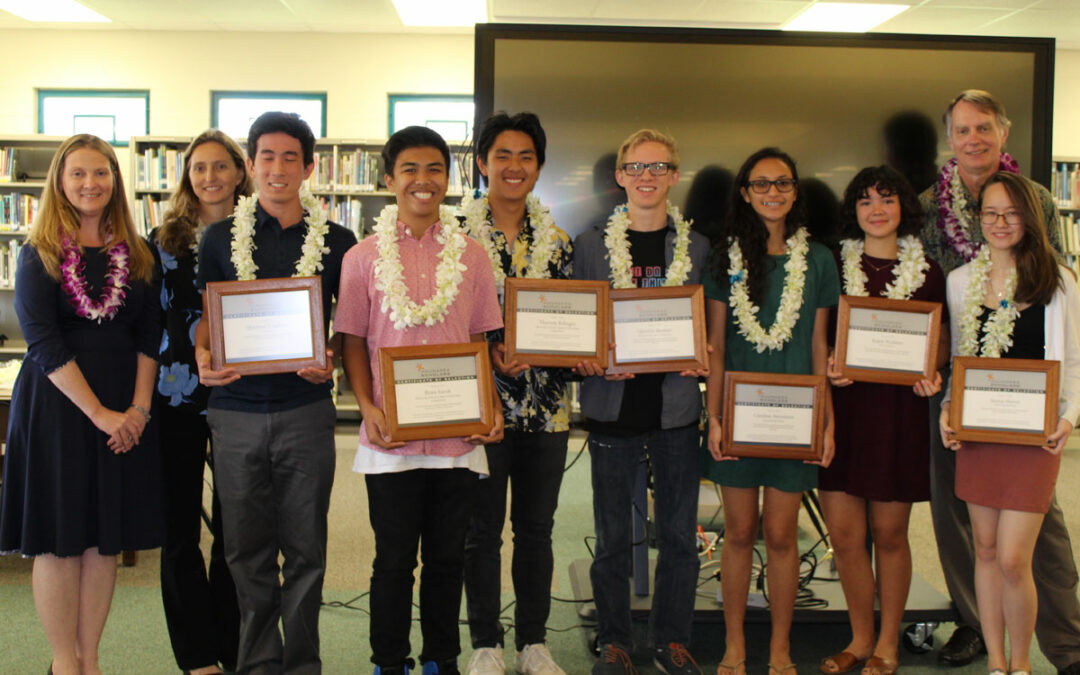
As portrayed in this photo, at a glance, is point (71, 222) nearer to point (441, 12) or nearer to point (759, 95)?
point (759, 95)

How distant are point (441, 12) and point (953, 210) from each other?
6.01 metres

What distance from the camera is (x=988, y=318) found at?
2.69m

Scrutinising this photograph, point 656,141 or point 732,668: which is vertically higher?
point 656,141

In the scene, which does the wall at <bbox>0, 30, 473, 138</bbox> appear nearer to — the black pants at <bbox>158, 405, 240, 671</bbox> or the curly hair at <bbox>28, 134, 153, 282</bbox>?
the curly hair at <bbox>28, 134, 153, 282</bbox>

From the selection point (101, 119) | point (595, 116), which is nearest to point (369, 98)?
point (101, 119)

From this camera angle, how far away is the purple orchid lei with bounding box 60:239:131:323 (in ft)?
7.88

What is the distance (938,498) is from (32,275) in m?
3.28

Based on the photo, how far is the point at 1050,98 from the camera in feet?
12.1

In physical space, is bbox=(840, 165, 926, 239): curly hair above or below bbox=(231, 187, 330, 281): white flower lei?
above

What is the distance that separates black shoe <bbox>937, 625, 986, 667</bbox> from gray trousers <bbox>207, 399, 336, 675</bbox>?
2.31 metres

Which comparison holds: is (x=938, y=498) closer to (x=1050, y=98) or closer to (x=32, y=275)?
(x=1050, y=98)

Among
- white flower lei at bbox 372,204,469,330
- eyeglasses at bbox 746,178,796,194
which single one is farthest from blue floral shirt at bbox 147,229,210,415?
eyeglasses at bbox 746,178,796,194

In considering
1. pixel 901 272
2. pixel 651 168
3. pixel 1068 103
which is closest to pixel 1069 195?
pixel 1068 103

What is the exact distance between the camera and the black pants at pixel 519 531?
2.63 meters
